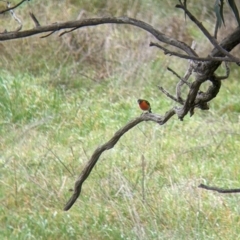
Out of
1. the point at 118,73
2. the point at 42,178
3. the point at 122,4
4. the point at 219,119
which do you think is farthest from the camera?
the point at 122,4

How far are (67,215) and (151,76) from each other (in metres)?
3.32

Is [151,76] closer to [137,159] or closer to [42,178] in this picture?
[137,159]

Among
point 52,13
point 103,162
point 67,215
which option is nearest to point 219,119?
point 103,162

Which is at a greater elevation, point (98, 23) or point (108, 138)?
point (98, 23)

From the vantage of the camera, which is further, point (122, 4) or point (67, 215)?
point (122, 4)

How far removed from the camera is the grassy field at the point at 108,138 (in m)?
3.92

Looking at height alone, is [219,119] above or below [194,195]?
above

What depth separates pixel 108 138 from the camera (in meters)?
5.44

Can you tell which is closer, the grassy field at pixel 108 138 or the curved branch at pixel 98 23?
the curved branch at pixel 98 23

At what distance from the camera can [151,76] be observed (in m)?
7.11

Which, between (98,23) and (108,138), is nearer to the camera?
(98,23)

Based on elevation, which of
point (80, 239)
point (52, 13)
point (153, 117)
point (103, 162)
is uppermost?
point (52, 13)

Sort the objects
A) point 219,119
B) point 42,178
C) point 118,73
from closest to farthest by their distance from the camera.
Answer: point 42,178, point 219,119, point 118,73

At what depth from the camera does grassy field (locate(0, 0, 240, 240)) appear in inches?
154
